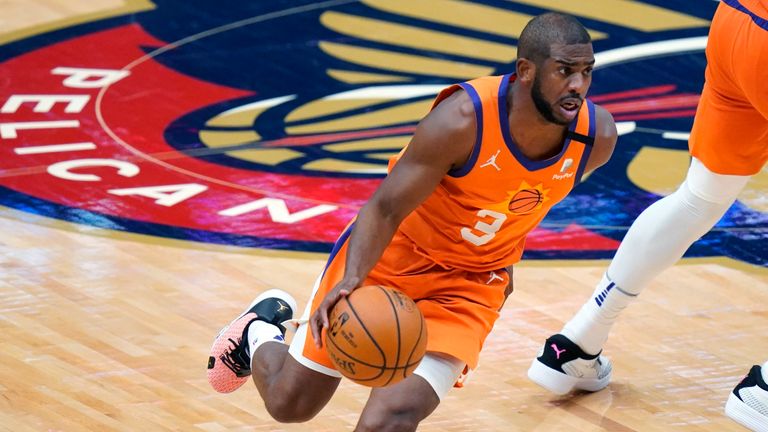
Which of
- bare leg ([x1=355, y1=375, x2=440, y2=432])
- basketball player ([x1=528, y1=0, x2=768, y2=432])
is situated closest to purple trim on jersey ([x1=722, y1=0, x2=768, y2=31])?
basketball player ([x1=528, y1=0, x2=768, y2=432])

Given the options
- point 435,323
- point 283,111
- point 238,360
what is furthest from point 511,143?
point 283,111

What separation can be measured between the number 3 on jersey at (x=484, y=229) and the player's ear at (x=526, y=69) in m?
0.42

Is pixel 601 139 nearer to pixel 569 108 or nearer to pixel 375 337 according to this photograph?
pixel 569 108

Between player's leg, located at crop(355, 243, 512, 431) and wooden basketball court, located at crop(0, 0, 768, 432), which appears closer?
player's leg, located at crop(355, 243, 512, 431)

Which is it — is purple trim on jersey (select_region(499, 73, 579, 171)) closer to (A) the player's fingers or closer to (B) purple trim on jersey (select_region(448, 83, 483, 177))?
(B) purple trim on jersey (select_region(448, 83, 483, 177))

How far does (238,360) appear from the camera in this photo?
15.8 feet

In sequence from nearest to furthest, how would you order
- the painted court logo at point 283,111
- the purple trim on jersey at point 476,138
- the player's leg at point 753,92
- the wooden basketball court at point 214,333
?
the purple trim on jersey at point 476,138
the player's leg at point 753,92
the wooden basketball court at point 214,333
the painted court logo at point 283,111

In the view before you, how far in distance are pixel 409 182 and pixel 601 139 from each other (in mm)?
679

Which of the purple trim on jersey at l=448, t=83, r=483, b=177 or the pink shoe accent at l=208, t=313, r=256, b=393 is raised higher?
the purple trim on jersey at l=448, t=83, r=483, b=177

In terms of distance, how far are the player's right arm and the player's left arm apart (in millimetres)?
458

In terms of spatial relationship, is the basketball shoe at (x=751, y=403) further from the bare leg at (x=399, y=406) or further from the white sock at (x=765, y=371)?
the bare leg at (x=399, y=406)

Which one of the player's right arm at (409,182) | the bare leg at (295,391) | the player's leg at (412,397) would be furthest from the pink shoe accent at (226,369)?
the player's right arm at (409,182)

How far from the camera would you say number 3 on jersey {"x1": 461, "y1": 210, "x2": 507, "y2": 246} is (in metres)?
4.30

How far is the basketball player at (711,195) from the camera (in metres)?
4.58
